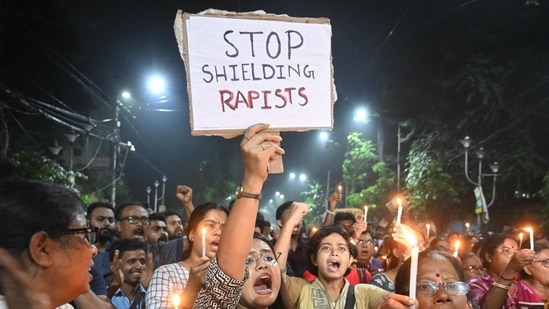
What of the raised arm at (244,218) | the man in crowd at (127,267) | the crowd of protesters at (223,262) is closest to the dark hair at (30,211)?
the crowd of protesters at (223,262)

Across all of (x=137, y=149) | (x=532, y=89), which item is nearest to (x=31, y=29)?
(x=532, y=89)

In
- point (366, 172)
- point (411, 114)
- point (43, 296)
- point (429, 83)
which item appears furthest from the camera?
point (366, 172)

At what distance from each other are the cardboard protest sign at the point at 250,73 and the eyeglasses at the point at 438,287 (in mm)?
1038

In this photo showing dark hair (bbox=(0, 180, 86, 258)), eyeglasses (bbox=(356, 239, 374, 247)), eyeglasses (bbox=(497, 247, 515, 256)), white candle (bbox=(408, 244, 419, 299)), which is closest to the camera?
dark hair (bbox=(0, 180, 86, 258))

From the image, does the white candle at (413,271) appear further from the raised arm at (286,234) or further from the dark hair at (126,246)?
the dark hair at (126,246)

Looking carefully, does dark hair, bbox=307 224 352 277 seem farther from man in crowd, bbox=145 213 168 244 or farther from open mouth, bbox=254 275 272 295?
man in crowd, bbox=145 213 168 244

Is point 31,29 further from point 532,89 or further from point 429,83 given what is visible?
point 532,89

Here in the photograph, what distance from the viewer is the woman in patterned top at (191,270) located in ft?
8.18

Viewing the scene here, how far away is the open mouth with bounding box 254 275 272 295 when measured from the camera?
10.3ft

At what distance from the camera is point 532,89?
1630 cm

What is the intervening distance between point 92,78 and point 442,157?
2281 centimetres

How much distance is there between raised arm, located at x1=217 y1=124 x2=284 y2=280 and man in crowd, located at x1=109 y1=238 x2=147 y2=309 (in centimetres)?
289

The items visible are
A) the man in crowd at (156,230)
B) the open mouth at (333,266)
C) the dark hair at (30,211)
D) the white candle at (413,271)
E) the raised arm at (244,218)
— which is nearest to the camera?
the dark hair at (30,211)

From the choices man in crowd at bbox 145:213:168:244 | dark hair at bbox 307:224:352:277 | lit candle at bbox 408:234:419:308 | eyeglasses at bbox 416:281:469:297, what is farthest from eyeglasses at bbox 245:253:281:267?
man in crowd at bbox 145:213:168:244
